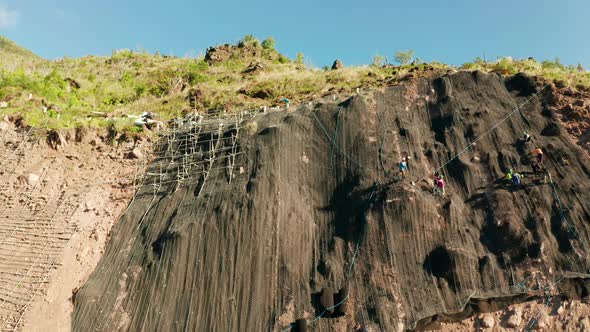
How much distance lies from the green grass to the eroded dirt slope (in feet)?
13.1

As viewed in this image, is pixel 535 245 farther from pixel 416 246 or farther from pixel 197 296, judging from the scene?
pixel 197 296

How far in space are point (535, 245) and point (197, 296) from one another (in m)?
9.66

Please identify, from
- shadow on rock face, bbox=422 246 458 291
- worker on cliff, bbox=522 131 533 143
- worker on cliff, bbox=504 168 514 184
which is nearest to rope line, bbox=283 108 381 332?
shadow on rock face, bbox=422 246 458 291

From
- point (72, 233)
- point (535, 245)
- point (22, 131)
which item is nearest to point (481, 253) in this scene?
point (535, 245)

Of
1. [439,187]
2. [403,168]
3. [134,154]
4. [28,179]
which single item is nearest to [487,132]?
[439,187]

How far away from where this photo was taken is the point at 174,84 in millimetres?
24938

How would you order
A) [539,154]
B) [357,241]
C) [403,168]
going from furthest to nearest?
[403,168] → [539,154] → [357,241]

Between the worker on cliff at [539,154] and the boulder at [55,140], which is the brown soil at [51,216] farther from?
the worker on cliff at [539,154]

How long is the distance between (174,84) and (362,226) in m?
18.1

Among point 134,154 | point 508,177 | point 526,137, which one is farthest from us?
point 134,154

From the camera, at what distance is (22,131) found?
17125mm

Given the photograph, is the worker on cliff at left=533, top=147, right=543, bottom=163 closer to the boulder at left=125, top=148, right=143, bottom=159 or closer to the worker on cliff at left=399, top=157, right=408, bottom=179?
the worker on cliff at left=399, top=157, right=408, bottom=179

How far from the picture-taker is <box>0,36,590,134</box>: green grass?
58.2 ft

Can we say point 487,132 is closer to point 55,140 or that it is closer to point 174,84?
point 55,140
